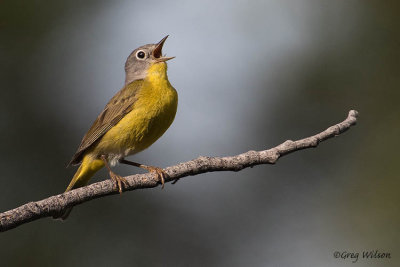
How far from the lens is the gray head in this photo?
5988 mm

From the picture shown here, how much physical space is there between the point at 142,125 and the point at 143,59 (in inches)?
58.9

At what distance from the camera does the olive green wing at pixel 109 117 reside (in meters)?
5.19

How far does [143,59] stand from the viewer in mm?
6121

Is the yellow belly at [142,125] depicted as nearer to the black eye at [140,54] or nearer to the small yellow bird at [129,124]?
the small yellow bird at [129,124]

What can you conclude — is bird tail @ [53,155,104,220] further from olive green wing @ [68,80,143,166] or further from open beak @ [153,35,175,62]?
open beak @ [153,35,175,62]

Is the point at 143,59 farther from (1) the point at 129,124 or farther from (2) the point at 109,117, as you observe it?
(1) the point at 129,124

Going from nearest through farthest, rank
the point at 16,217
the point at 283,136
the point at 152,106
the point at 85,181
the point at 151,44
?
the point at 16,217 → the point at 152,106 → the point at 85,181 → the point at 151,44 → the point at 283,136

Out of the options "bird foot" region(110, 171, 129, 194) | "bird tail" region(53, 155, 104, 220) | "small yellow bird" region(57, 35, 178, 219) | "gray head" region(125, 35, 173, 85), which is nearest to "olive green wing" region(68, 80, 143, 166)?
"small yellow bird" region(57, 35, 178, 219)

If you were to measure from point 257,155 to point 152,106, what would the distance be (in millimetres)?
1710

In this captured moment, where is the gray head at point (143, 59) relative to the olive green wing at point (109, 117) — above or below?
above

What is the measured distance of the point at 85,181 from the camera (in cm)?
533

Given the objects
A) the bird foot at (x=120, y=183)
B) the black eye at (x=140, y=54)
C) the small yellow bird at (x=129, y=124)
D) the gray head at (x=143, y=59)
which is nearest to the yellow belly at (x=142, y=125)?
the small yellow bird at (x=129, y=124)

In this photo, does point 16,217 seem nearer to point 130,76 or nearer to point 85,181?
point 85,181

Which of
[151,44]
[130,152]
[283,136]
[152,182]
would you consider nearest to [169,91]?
[130,152]
